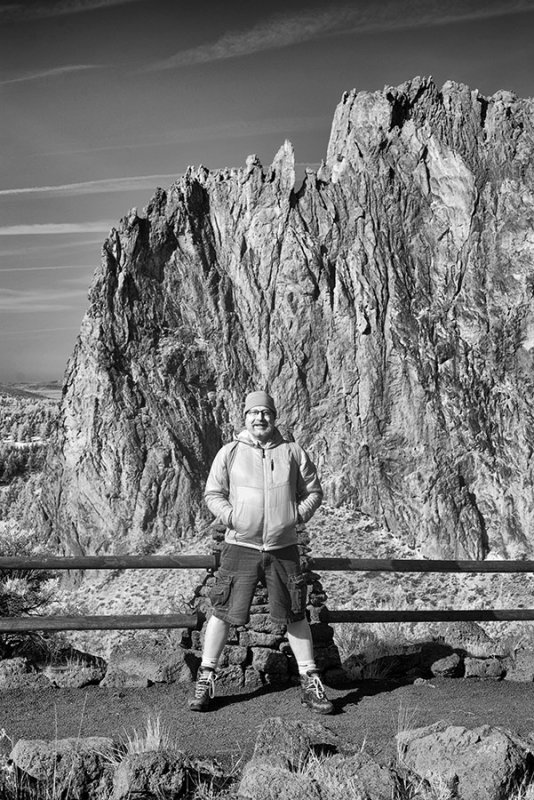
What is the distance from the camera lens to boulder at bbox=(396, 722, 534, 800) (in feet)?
17.4

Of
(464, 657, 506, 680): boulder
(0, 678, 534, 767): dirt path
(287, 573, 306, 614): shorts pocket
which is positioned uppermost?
(287, 573, 306, 614): shorts pocket

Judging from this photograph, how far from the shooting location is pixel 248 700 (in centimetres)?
754

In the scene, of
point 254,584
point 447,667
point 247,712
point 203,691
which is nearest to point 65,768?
point 203,691

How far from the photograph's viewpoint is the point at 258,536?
7.26 metres

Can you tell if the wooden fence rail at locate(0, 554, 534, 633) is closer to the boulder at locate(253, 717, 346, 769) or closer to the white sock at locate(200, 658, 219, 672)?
the white sock at locate(200, 658, 219, 672)

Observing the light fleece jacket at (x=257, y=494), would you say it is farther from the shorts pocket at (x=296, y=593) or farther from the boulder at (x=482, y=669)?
the boulder at (x=482, y=669)

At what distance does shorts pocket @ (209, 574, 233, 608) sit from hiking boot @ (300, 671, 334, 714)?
0.93 metres

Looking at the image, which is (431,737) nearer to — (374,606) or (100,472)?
(374,606)

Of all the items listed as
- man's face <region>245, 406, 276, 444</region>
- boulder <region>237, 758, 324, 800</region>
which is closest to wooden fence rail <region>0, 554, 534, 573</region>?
man's face <region>245, 406, 276, 444</region>

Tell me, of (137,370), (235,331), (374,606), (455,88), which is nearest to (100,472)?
(137,370)

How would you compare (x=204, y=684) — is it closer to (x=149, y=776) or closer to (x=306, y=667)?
(x=306, y=667)

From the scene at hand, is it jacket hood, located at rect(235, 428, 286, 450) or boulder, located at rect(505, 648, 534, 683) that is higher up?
jacket hood, located at rect(235, 428, 286, 450)

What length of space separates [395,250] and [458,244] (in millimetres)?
4269

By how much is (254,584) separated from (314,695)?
1.03 m
